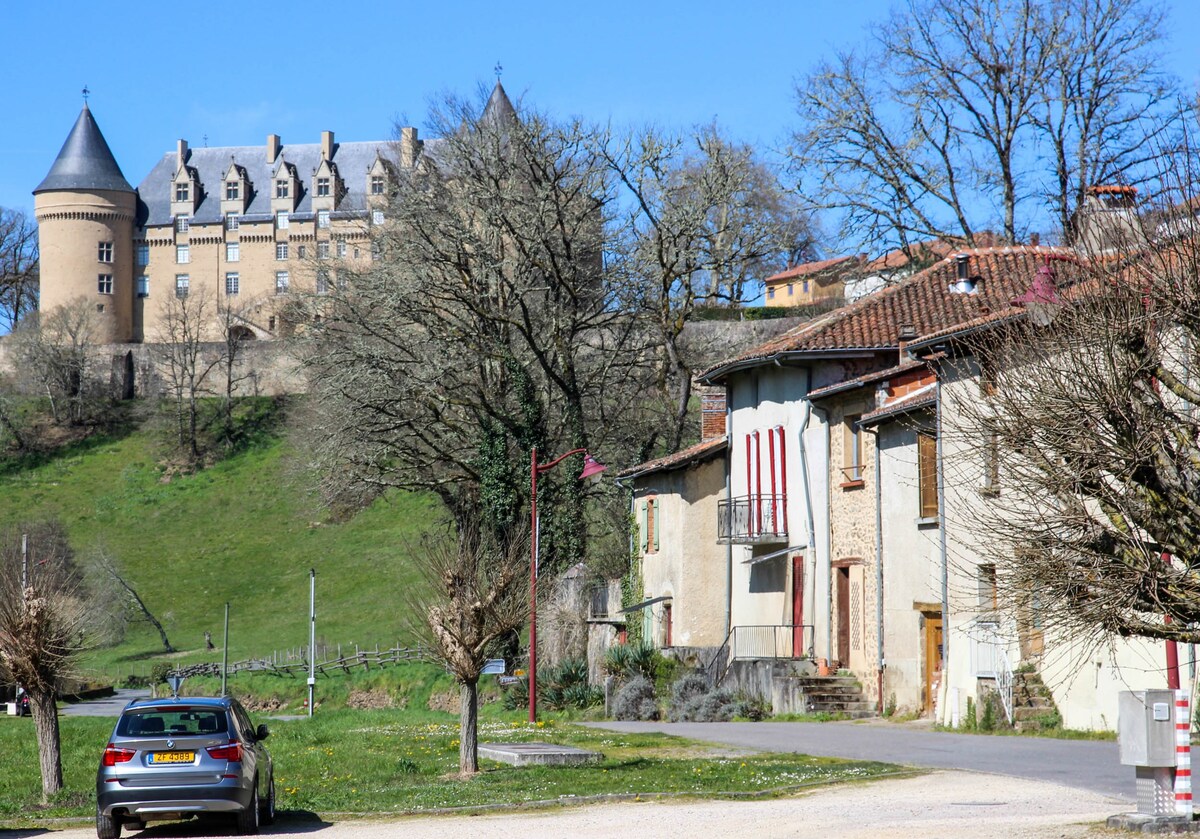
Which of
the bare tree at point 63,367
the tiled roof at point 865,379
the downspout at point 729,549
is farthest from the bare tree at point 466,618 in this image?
the bare tree at point 63,367

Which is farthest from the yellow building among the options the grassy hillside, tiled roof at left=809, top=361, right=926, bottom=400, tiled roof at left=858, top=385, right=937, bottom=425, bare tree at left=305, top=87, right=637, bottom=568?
tiled roof at left=858, top=385, right=937, bottom=425

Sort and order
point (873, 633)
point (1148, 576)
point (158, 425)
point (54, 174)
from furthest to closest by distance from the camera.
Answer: point (54, 174) → point (158, 425) → point (873, 633) → point (1148, 576)

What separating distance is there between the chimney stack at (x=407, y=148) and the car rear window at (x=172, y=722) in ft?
115

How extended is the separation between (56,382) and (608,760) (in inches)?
3426

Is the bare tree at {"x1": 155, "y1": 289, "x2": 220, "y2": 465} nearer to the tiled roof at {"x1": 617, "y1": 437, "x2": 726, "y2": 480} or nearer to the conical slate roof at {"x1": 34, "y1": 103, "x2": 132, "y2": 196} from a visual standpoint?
the conical slate roof at {"x1": 34, "y1": 103, "x2": 132, "y2": 196}

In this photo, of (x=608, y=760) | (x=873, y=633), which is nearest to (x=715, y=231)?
(x=873, y=633)

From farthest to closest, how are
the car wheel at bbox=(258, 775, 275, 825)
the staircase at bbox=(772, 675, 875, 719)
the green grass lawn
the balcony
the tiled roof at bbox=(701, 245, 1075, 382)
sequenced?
1. the balcony
2. the tiled roof at bbox=(701, 245, 1075, 382)
3. the staircase at bbox=(772, 675, 875, 719)
4. the green grass lawn
5. the car wheel at bbox=(258, 775, 275, 825)

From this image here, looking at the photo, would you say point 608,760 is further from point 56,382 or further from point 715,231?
point 56,382

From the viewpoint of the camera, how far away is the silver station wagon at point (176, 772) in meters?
15.7

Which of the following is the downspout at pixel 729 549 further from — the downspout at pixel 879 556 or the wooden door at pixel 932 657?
the wooden door at pixel 932 657

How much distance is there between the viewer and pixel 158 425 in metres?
99.1

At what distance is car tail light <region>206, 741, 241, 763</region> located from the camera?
52.2 feet

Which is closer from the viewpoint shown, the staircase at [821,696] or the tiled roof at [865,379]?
the tiled roof at [865,379]

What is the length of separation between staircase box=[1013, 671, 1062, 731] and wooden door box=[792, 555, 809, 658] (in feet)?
33.4
